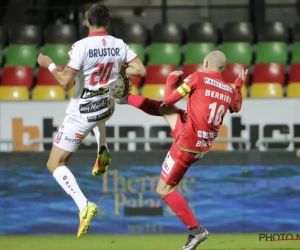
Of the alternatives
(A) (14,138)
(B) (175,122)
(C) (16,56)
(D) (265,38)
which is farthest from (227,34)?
(B) (175,122)

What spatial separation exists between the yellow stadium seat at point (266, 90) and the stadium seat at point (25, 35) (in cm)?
376

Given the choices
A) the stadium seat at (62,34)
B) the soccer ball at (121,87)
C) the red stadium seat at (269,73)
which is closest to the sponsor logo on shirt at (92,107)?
the soccer ball at (121,87)

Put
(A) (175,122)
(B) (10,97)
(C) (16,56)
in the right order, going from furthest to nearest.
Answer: (C) (16,56) < (B) (10,97) < (A) (175,122)

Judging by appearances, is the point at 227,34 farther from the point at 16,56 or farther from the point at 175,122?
the point at 175,122

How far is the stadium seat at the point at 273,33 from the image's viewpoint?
16.1 metres

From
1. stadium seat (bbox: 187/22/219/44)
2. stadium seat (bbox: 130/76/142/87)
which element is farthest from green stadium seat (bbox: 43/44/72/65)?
stadium seat (bbox: 187/22/219/44)

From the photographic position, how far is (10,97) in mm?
14812

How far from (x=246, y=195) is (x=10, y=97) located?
13.4 ft

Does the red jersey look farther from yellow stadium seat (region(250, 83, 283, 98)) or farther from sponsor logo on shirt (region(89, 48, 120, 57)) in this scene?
yellow stadium seat (region(250, 83, 283, 98))

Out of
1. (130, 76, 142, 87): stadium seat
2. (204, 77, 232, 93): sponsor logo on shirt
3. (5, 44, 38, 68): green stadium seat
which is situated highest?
(204, 77, 232, 93): sponsor logo on shirt

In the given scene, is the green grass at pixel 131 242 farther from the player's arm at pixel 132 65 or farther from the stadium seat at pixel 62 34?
the stadium seat at pixel 62 34

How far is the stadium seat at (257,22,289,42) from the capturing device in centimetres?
1609

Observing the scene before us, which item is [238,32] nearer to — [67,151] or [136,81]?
[136,81]

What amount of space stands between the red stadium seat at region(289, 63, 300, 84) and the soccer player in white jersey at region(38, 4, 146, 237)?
6.11 meters
